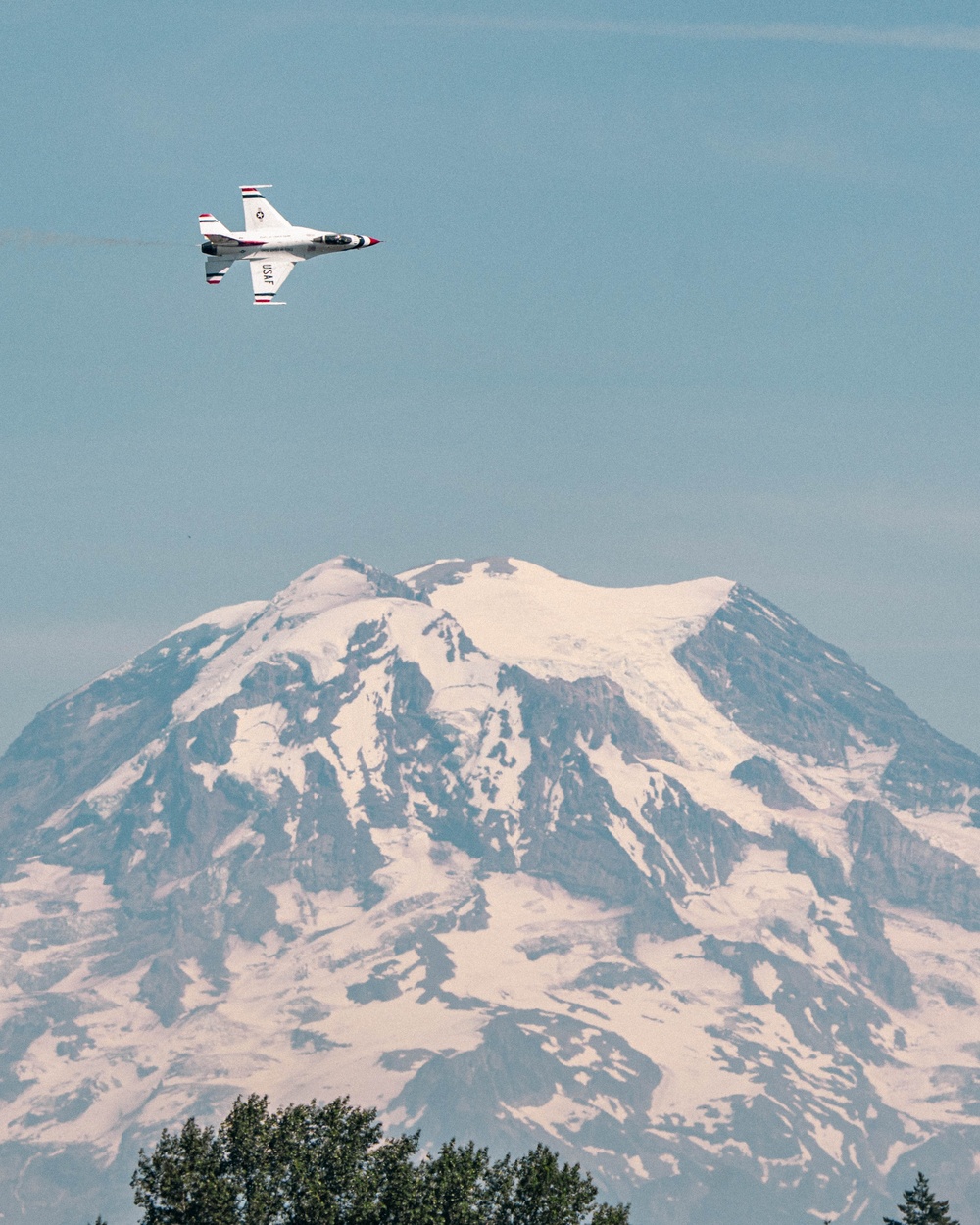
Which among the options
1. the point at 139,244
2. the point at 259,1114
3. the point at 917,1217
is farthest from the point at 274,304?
the point at 917,1217

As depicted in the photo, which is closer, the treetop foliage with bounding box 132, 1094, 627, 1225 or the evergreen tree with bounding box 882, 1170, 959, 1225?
the treetop foliage with bounding box 132, 1094, 627, 1225

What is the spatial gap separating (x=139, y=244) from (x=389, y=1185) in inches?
2691

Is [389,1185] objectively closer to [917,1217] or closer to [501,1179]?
[501,1179]

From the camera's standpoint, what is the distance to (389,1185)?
150 metres

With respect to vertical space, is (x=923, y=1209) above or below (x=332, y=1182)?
below

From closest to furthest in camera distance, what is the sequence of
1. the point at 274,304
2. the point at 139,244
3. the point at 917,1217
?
the point at 139,244 → the point at 917,1217 → the point at 274,304

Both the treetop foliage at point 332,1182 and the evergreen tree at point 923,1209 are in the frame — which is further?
the evergreen tree at point 923,1209

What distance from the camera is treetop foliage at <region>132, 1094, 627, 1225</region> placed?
147m

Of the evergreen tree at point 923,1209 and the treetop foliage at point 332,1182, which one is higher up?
the treetop foliage at point 332,1182

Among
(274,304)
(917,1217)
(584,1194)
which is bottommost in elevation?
(917,1217)

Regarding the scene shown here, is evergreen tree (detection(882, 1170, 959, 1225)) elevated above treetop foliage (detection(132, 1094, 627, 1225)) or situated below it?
below

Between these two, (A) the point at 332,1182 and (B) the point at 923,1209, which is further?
(B) the point at 923,1209

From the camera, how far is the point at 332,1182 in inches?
6019

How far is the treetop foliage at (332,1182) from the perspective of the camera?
14662 cm
